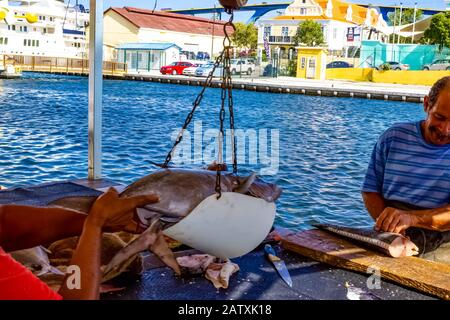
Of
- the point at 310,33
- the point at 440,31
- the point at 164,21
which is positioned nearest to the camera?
the point at 440,31

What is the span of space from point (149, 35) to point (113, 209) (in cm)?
5884

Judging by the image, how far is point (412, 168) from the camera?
3.56 meters

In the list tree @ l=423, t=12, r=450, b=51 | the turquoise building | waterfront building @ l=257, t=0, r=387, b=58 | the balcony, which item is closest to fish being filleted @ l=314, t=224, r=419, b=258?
tree @ l=423, t=12, r=450, b=51

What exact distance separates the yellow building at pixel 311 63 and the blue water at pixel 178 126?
9.64m

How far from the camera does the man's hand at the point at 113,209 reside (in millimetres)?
2018

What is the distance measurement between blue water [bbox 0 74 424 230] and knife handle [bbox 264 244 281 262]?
5322 millimetres

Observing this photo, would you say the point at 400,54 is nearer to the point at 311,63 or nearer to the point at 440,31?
the point at 440,31

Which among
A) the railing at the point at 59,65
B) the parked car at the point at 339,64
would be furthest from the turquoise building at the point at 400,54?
the railing at the point at 59,65

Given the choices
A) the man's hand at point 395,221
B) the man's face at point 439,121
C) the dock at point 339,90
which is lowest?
the man's hand at point 395,221

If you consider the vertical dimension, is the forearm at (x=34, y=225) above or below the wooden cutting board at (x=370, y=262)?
above

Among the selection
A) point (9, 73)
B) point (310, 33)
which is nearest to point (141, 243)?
point (9, 73)

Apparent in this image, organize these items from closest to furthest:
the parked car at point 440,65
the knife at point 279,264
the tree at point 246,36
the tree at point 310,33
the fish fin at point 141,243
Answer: the fish fin at point 141,243 < the knife at point 279,264 < the parked car at point 440,65 < the tree at point 310,33 < the tree at point 246,36

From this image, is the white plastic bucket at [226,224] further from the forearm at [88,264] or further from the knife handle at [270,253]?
the knife handle at [270,253]
